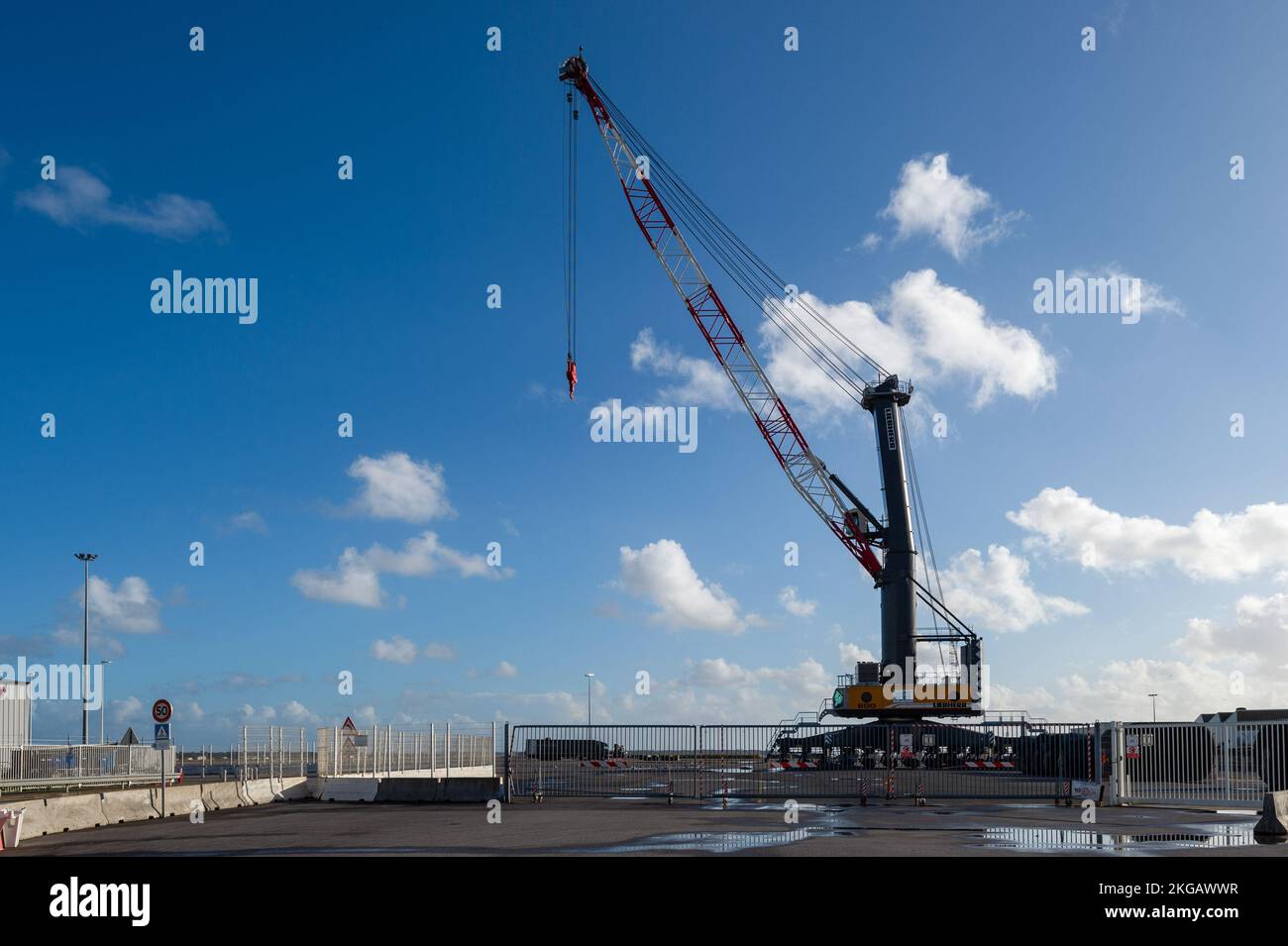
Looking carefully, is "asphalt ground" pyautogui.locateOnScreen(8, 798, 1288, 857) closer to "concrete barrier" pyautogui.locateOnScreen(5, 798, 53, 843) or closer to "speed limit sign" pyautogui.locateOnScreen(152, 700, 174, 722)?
"concrete barrier" pyautogui.locateOnScreen(5, 798, 53, 843)

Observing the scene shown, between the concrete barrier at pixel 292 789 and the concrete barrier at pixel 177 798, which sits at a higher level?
the concrete barrier at pixel 177 798

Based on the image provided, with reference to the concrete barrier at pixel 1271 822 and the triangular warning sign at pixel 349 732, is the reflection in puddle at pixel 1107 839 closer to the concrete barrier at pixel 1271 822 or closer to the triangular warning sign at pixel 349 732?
the concrete barrier at pixel 1271 822

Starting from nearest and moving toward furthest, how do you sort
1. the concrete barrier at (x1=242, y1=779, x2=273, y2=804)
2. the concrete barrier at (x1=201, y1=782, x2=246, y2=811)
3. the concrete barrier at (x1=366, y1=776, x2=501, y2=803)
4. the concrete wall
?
the concrete wall, the concrete barrier at (x1=201, y1=782, x2=246, y2=811), the concrete barrier at (x1=366, y1=776, x2=501, y2=803), the concrete barrier at (x1=242, y1=779, x2=273, y2=804)

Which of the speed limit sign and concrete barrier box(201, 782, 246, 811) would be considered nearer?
the speed limit sign

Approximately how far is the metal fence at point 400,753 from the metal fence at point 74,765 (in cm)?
504

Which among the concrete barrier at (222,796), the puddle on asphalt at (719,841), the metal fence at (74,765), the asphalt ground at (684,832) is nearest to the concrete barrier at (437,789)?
the asphalt ground at (684,832)

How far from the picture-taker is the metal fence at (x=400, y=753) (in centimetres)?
3616

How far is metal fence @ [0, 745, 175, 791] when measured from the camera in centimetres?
3425

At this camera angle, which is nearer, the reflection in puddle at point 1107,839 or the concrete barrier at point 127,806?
the reflection in puddle at point 1107,839

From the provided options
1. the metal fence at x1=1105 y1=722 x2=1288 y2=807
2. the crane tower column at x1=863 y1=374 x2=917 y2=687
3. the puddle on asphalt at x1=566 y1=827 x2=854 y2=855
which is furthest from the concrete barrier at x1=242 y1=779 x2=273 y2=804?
the crane tower column at x1=863 y1=374 x2=917 y2=687

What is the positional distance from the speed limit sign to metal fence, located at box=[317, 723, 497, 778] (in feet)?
31.7
